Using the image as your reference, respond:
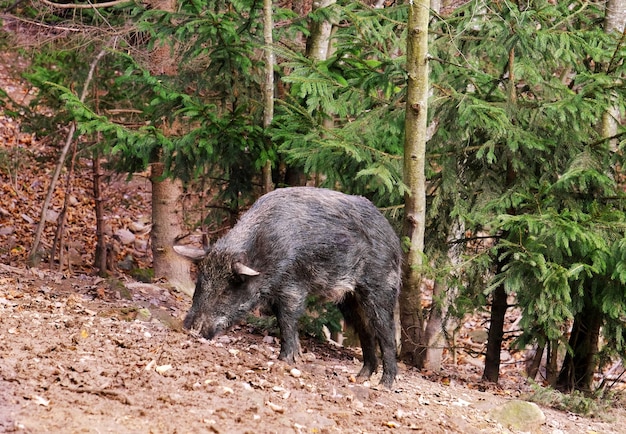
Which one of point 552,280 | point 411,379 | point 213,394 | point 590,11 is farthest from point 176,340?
point 590,11

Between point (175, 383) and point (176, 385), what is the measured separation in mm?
35

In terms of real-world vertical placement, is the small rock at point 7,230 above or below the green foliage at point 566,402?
above

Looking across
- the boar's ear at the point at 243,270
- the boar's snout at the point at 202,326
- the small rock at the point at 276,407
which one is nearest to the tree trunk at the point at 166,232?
the boar's snout at the point at 202,326

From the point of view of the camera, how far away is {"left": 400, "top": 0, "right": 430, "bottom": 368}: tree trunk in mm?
8141

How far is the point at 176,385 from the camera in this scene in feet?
19.5

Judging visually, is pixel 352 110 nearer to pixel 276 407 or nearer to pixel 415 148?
pixel 415 148

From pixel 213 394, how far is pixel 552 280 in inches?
143

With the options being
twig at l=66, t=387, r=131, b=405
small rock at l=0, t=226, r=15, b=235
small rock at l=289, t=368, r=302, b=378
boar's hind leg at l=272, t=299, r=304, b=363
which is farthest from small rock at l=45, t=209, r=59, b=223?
twig at l=66, t=387, r=131, b=405

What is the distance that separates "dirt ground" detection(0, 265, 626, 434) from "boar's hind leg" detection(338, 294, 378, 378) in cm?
14

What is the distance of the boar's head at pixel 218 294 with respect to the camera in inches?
283

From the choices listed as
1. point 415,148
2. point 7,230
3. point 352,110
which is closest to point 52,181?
point 7,230

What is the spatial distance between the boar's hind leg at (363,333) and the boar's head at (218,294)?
3.59ft

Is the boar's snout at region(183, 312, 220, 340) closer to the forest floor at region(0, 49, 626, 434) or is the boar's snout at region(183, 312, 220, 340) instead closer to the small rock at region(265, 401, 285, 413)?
the forest floor at region(0, 49, 626, 434)

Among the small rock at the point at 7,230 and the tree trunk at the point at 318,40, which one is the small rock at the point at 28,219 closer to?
the small rock at the point at 7,230
